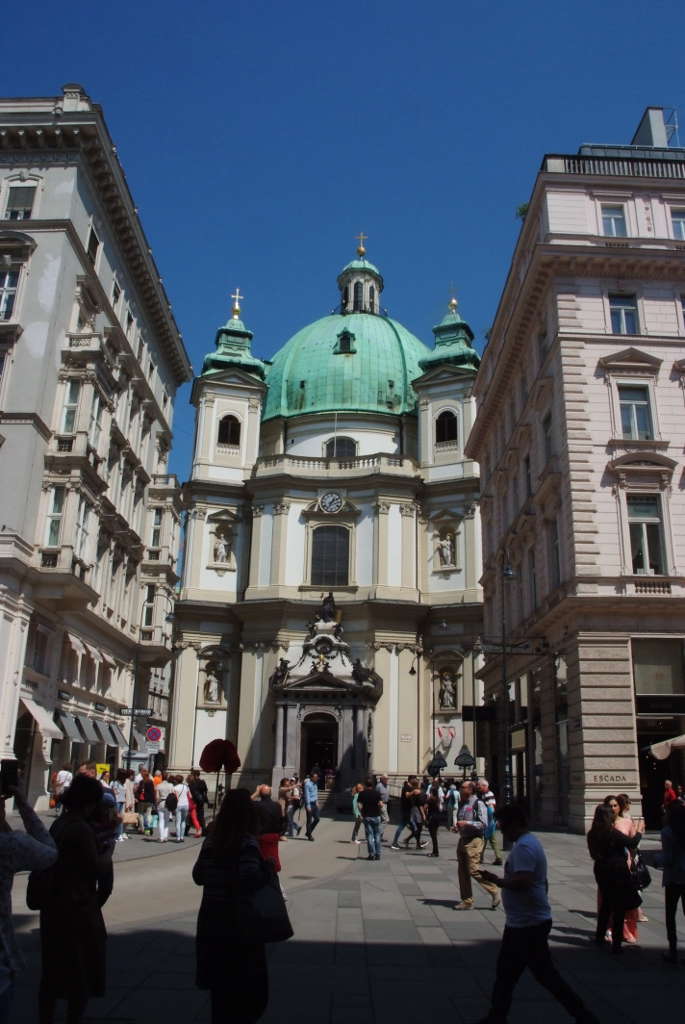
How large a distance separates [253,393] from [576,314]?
34218mm

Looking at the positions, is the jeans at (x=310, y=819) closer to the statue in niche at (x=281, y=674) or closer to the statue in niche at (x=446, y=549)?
the statue in niche at (x=281, y=674)

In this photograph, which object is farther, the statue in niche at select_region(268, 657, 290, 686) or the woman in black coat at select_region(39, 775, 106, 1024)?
the statue in niche at select_region(268, 657, 290, 686)

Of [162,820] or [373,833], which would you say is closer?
[373,833]

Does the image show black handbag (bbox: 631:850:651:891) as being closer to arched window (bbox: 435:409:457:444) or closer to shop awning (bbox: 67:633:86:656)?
shop awning (bbox: 67:633:86:656)

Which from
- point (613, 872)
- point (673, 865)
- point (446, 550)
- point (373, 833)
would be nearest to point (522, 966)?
point (613, 872)

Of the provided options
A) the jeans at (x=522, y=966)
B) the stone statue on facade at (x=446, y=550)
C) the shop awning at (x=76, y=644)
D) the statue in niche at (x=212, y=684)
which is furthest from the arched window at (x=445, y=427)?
the jeans at (x=522, y=966)

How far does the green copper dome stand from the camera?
63641mm

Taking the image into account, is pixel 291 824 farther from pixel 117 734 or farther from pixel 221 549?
pixel 221 549

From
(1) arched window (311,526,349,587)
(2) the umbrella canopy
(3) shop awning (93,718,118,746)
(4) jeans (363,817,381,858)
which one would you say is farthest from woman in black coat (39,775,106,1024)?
(1) arched window (311,526,349,587)

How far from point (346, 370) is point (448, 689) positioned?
2476 centimetres

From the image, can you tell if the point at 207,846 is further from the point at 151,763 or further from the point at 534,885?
the point at 151,763

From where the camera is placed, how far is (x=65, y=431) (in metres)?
33.1

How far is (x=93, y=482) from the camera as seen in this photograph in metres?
33.8

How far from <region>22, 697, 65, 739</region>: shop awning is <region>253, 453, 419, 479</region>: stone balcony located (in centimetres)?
2692
